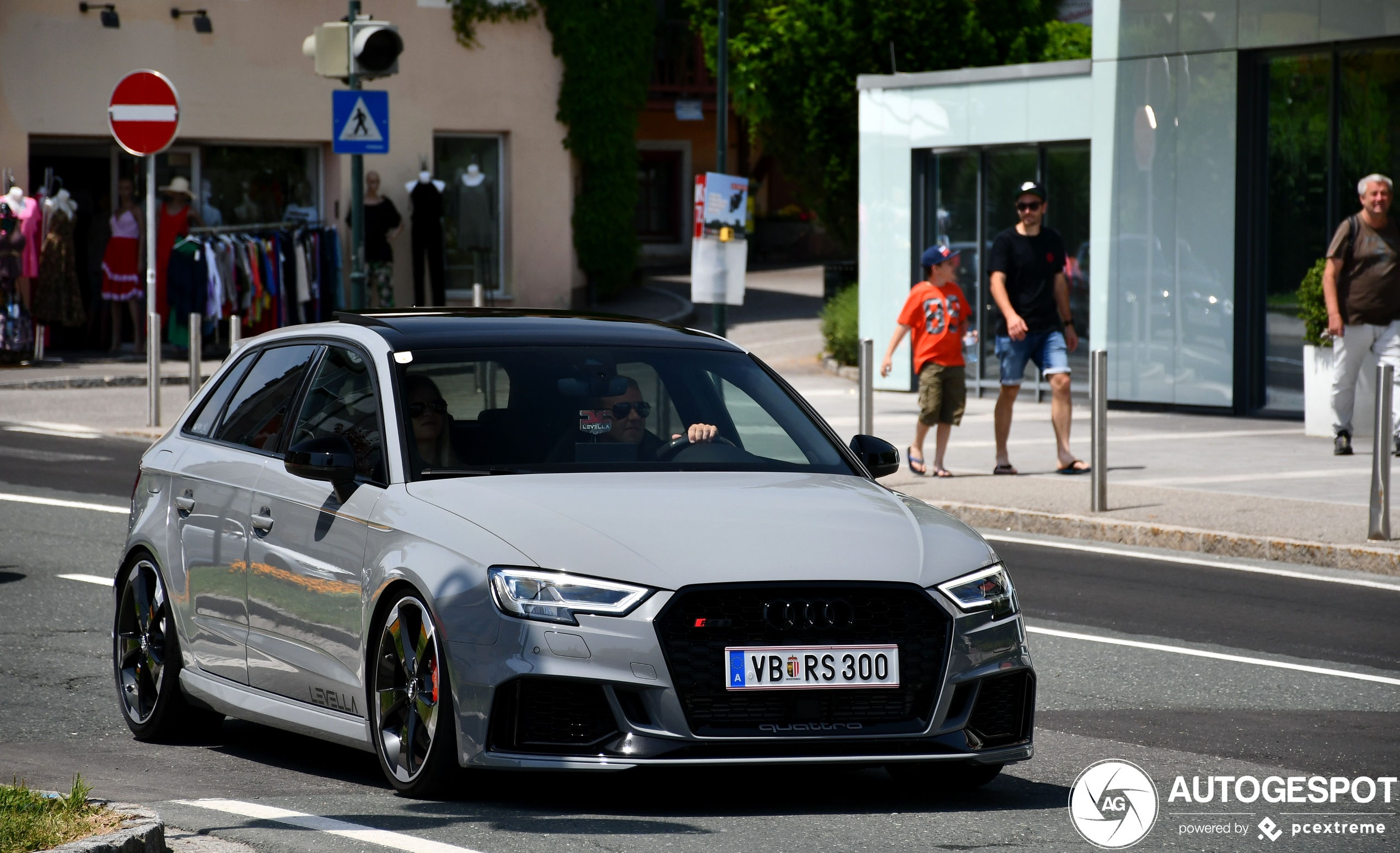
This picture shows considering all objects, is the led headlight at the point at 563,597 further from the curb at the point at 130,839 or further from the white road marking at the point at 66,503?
the white road marking at the point at 66,503

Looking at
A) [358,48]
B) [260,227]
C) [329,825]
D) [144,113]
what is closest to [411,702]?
[329,825]

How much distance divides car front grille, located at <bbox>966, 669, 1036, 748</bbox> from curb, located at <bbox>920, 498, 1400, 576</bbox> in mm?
5674

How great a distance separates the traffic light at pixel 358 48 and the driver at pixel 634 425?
10.7m

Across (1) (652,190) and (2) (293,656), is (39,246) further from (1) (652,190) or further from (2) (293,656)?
(1) (652,190)

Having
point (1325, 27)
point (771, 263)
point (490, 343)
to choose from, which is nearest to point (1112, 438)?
point (1325, 27)

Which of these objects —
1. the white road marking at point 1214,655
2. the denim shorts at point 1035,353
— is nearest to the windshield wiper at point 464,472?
the white road marking at point 1214,655

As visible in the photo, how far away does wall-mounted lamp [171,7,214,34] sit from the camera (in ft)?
91.5

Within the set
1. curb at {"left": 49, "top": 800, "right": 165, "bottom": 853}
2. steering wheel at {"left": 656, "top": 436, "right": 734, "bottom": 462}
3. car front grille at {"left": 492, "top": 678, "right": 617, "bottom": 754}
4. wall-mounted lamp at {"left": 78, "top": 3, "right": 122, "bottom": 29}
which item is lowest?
curb at {"left": 49, "top": 800, "right": 165, "bottom": 853}

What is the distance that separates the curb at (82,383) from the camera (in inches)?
914

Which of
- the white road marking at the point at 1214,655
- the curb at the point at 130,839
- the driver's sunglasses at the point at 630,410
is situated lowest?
the white road marking at the point at 1214,655

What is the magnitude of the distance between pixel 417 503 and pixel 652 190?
152 ft

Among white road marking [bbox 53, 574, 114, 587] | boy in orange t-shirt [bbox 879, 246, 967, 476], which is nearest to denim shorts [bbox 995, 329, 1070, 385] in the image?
boy in orange t-shirt [bbox 879, 246, 967, 476]

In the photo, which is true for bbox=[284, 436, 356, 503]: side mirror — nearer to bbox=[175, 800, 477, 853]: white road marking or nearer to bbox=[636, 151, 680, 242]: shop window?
bbox=[175, 800, 477, 853]: white road marking

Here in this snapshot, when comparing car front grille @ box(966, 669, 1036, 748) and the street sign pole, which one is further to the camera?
the street sign pole
